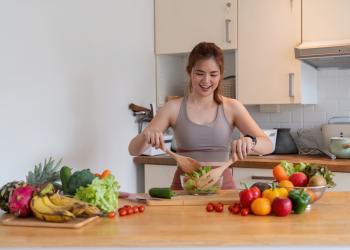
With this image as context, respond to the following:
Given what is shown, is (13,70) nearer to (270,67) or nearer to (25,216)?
(25,216)

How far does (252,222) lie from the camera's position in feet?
4.87

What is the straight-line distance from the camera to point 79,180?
5.31 ft

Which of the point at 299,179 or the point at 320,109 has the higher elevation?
the point at 320,109

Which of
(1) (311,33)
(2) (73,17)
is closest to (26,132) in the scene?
(2) (73,17)

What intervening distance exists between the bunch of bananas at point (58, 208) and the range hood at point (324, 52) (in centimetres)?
189

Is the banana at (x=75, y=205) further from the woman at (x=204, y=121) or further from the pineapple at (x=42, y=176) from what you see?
the woman at (x=204, y=121)

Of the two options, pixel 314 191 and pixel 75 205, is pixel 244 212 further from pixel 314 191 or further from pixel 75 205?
pixel 75 205

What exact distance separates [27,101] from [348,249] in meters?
1.65

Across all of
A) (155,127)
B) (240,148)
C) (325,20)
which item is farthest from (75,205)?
(325,20)

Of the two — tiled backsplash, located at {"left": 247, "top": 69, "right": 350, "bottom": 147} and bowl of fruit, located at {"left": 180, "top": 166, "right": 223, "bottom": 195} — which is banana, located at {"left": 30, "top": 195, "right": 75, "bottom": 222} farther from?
tiled backsplash, located at {"left": 247, "top": 69, "right": 350, "bottom": 147}

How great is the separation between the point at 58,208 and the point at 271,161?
1.75 meters

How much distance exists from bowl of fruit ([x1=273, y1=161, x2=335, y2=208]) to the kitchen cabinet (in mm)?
1393

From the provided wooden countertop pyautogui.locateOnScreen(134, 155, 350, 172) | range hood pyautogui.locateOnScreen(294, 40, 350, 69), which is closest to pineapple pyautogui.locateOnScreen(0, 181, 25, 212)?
wooden countertop pyautogui.locateOnScreen(134, 155, 350, 172)

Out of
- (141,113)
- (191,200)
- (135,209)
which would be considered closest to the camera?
(135,209)
